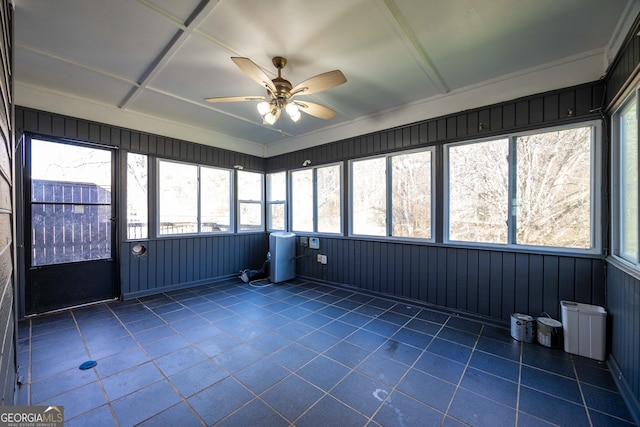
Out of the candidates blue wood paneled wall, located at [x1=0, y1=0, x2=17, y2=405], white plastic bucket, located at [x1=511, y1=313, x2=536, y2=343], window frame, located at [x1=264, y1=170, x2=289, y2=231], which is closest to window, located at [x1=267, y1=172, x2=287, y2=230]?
window frame, located at [x1=264, y1=170, x2=289, y2=231]

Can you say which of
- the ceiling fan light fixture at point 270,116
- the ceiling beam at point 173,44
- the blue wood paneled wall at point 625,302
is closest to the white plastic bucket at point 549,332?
the blue wood paneled wall at point 625,302

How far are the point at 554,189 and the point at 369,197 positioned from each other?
227 cm

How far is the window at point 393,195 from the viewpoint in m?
3.66

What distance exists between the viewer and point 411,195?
12.4 feet

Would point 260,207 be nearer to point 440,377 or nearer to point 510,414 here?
point 440,377

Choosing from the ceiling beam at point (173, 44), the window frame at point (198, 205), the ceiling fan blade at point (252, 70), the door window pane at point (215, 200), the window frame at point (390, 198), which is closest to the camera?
the ceiling beam at point (173, 44)

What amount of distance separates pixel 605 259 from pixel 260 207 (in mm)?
5320

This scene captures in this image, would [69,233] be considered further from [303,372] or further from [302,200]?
[303,372]

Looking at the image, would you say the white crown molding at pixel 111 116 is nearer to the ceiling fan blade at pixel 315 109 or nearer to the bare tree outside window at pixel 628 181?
Result: the ceiling fan blade at pixel 315 109

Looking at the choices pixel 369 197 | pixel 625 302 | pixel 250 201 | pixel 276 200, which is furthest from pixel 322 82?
pixel 250 201

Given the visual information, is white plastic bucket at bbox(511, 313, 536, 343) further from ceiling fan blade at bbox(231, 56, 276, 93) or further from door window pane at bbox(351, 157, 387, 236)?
ceiling fan blade at bbox(231, 56, 276, 93)

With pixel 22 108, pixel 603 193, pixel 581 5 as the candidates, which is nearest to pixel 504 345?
pixel 603 193

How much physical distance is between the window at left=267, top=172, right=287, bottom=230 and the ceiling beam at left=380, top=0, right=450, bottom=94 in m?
3.37

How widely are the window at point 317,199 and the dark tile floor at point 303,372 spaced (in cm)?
188
